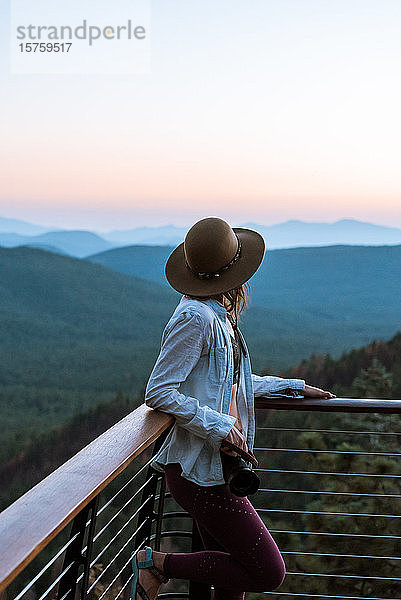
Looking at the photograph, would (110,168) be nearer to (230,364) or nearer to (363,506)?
(363,506)

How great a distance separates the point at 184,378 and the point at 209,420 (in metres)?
0.12

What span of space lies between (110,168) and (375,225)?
8.41 metres

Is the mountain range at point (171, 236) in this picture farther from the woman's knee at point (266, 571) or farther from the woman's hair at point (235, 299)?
the woman's knee at point (266, 571)

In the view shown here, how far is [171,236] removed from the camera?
108 feet

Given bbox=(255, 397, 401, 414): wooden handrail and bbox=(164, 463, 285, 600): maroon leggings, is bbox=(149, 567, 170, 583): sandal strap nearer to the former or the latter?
bbox=(164, 463, 285, 600): maroon leggings

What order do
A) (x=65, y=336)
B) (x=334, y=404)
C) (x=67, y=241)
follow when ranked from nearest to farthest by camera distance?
(x=334, y=404) → (x=65, y=336) → (x=67, y=241)

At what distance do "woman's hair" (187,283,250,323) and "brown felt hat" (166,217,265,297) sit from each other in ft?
0.13

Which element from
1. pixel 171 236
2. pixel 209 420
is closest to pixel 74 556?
pixel 209 420

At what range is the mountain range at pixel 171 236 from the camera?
2189 cm

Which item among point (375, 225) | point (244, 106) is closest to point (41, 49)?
point (244, 106)

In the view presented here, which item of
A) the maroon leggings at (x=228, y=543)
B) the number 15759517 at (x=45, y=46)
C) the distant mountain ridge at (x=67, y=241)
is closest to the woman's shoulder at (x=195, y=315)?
the maroon leggings at (x=228, y=543)

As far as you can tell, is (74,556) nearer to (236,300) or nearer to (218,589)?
(218,589)

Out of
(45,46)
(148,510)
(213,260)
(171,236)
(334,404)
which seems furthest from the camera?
(171,236)

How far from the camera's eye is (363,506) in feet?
17.2
